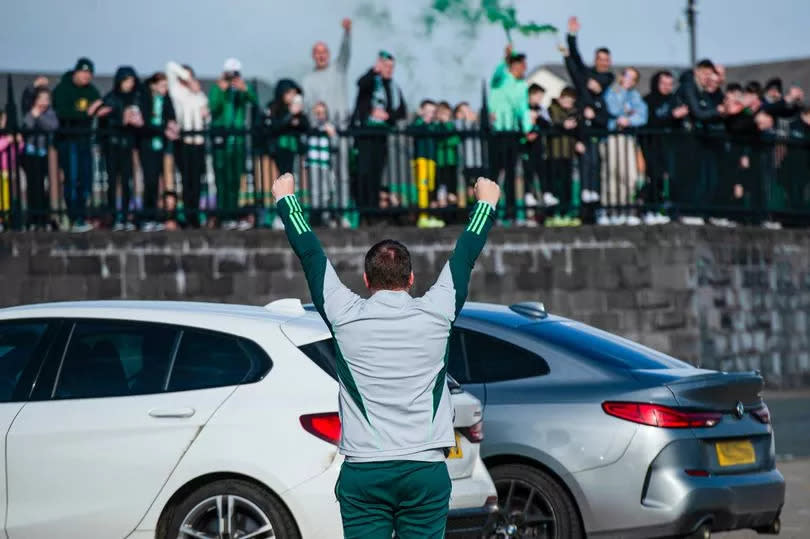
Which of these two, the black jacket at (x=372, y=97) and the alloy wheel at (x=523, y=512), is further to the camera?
the black jacket at (x=372, y=97)

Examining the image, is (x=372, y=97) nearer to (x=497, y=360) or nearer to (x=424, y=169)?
(x=424, y=169)

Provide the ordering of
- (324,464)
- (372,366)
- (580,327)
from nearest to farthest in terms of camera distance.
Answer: (372,366), (324,464), (580,327)

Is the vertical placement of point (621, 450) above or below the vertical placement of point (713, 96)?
below

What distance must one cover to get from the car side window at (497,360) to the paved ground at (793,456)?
1.97 metres

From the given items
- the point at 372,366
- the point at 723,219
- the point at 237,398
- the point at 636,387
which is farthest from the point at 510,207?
the point at 372,366

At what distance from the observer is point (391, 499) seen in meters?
5.66

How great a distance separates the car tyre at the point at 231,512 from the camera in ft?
23.5

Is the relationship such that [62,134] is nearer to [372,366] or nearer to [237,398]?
[237,398]

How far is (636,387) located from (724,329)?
9050mm

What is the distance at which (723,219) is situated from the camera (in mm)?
17812

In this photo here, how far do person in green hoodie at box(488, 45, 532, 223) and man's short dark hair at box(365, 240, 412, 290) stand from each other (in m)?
10.7

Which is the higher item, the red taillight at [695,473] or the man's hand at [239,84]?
the man's hand at [239,84]

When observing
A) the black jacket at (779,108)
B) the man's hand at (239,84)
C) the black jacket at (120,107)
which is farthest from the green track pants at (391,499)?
the black jacket at (779,108)

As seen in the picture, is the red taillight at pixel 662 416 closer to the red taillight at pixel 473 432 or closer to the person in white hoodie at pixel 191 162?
the red taillight at pixel 473 432
